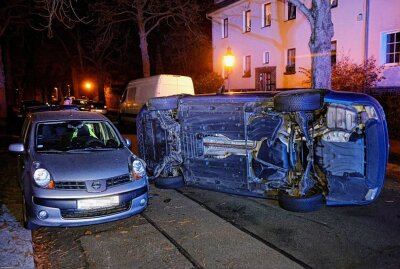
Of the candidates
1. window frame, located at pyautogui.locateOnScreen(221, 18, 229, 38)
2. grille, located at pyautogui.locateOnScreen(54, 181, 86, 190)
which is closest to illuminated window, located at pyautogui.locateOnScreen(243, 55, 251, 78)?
window frame, located at pyautogui.locateOnScreen(221, 18, 229, 38)

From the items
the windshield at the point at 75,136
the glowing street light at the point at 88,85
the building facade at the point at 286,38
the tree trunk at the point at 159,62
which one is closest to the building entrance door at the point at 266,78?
the building facade at the point at 286,38

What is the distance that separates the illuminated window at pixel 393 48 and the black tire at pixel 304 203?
13583 mm

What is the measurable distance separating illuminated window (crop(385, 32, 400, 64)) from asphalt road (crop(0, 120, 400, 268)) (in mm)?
12247

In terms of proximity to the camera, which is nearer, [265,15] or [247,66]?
[265,15]

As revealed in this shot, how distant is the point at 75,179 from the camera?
17.3 feet

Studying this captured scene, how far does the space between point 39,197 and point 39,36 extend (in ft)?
142

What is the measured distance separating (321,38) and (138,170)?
7676 mm

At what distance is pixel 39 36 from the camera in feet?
142

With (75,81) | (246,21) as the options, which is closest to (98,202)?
(246,21)

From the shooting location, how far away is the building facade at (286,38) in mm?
17156

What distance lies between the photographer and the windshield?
634 centimetres

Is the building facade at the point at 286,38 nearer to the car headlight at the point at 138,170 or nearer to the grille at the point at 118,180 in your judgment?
the car headlight at the point at 138,170

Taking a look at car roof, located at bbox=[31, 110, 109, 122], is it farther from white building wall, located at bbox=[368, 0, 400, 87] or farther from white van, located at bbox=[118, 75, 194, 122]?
white building wall, located at bbox=[368, 0, 400, 87]

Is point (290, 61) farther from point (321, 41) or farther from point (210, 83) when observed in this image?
point (321, 41)
